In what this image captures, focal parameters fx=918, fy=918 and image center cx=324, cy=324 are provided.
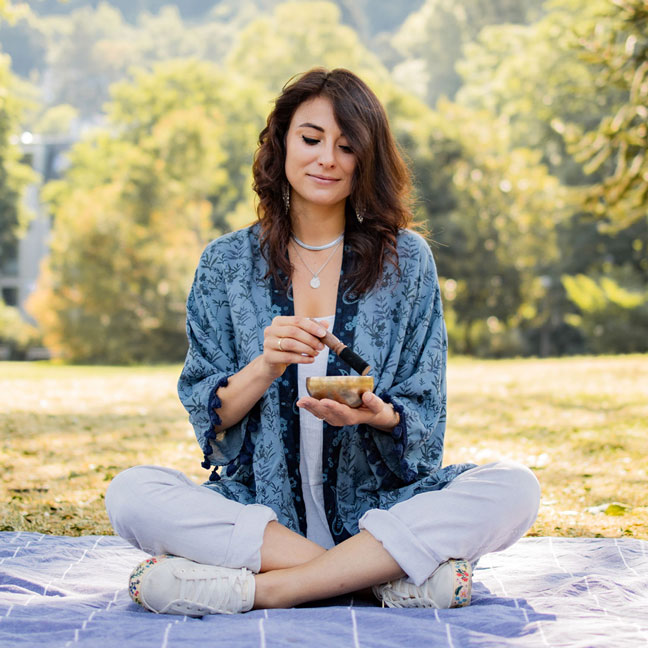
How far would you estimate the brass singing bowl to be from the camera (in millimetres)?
2908

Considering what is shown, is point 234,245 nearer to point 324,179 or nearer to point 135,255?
point 324,179

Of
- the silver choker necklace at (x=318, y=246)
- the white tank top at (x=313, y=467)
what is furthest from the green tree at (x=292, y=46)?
the white tank top at (x=313, y=467)

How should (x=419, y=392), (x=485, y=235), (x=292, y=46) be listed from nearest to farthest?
(x=419, y=392), (x=485, y=235), (x=292, y=46)

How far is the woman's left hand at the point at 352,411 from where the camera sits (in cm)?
292

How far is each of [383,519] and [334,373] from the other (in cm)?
61

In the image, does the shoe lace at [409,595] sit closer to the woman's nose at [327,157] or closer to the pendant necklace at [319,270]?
the pendant necklace at [319,270]

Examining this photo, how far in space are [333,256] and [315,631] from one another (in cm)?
157

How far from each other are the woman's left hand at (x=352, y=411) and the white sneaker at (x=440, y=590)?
1.70ft

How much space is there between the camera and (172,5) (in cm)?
12525

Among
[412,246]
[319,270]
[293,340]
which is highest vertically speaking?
[412,246]

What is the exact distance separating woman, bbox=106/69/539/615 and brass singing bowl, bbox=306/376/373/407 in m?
0.04

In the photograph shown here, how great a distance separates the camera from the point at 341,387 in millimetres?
2910

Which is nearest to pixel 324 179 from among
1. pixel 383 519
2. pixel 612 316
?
pixel 383 519

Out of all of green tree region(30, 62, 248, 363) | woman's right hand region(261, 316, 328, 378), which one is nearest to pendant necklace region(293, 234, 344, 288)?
woman's right hand region(261, 316, 328, 378)
